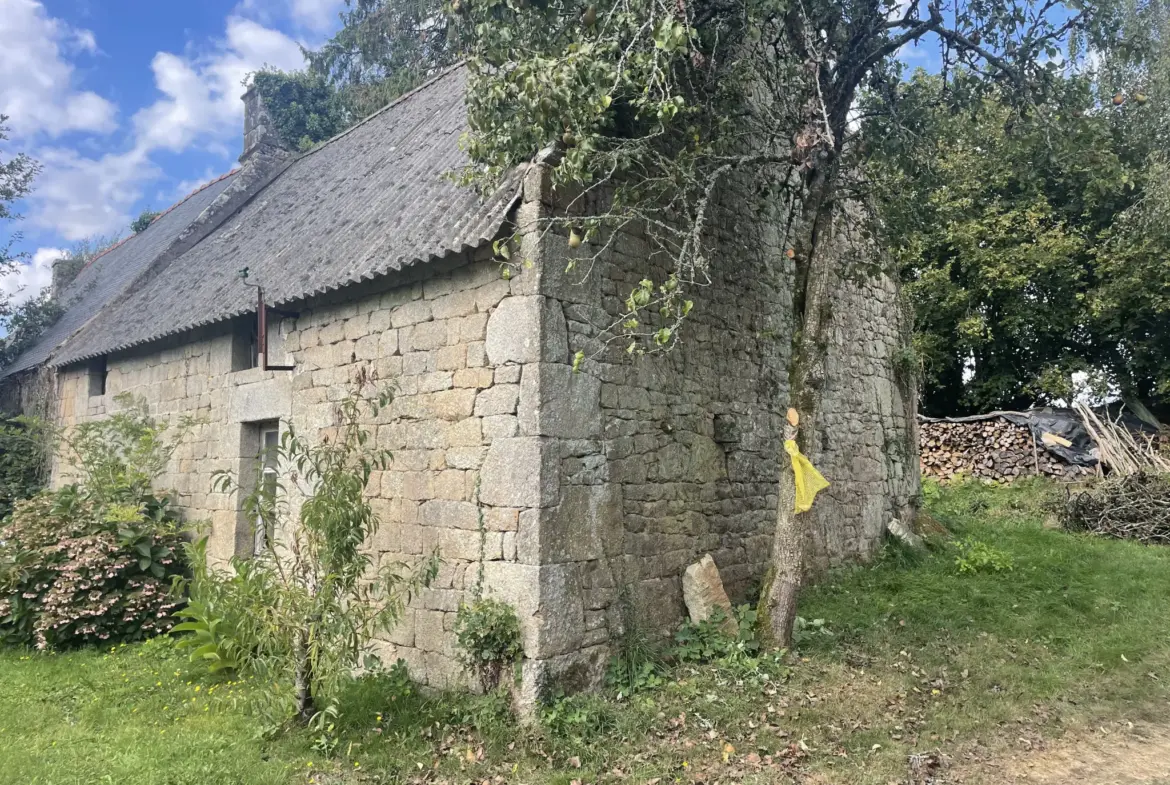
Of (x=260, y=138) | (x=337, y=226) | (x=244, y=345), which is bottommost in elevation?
(x=244, y=345)

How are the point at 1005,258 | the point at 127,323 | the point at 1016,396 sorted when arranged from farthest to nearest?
the point at 1016,396 → the point at 1005,258 → the point at 127,323

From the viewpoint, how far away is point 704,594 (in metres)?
5.97

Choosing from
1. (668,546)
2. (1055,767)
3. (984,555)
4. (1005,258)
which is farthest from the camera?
(1005,258)

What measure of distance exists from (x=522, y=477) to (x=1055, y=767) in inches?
143

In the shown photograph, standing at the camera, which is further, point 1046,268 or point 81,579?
point 1046,268

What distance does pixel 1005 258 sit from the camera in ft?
51.6

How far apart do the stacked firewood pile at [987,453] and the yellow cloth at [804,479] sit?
8.45 meters

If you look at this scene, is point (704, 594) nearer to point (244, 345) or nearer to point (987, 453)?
point (244, 345)

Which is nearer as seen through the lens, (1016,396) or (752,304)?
(752,304)

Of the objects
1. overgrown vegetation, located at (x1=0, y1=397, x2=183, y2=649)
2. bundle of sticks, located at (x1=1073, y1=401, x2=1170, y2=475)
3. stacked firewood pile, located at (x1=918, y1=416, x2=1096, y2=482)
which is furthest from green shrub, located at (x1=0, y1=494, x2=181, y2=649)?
bundle of sticks, located at (x1=1073, y1=401, x2=1170, y2=475)

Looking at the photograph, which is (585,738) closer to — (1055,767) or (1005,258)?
(1055,767)

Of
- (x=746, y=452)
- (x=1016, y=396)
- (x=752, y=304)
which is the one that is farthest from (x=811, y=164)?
(x=1016, y=396)

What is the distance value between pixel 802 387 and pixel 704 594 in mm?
1769

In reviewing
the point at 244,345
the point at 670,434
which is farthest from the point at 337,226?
the point at 670,434
